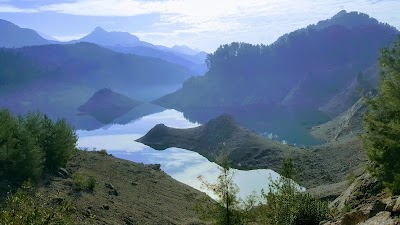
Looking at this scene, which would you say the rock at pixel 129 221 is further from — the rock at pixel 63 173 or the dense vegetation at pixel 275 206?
the rock at pixel 63 173

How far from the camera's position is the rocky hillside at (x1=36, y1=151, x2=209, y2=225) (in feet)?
105

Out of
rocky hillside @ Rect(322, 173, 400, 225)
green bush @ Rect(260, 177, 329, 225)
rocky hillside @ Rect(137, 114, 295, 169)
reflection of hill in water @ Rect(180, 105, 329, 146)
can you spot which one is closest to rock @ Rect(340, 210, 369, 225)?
rocky hillside @ Rect(322, 173, 400, 225)

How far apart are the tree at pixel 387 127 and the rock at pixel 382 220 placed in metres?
3.91

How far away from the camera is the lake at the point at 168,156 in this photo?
238ft

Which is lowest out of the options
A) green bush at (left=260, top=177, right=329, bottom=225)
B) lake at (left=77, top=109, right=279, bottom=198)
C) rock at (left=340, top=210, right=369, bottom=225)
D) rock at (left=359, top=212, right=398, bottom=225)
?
lake at (left=77, top=109, right=279, bottom=198)

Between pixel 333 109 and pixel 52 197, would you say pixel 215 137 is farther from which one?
pixel 333 109

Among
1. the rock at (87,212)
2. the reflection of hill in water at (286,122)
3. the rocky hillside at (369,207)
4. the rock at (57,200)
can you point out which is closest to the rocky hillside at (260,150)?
the reflection of hill in water at (286,122)

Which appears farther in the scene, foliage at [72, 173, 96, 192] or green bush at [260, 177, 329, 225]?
foliage at [72, 173, 96, 192]

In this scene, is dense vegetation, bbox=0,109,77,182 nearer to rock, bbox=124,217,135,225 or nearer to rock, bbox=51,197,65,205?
rock, bbox=51,197,65,205

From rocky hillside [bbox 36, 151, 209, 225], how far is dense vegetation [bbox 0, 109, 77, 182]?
1904 mm

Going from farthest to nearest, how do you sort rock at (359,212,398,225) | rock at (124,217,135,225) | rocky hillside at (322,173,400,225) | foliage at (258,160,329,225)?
rock at (124,217,135,225) < foliage at (258,160,329,225) < rocky hillside at (322,173,400,225) < rock at (359,212,398,225)

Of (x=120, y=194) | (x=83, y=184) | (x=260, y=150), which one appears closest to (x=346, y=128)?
(x=260, y=150)

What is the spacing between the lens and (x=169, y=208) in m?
41.3

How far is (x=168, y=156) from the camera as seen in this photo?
100m
